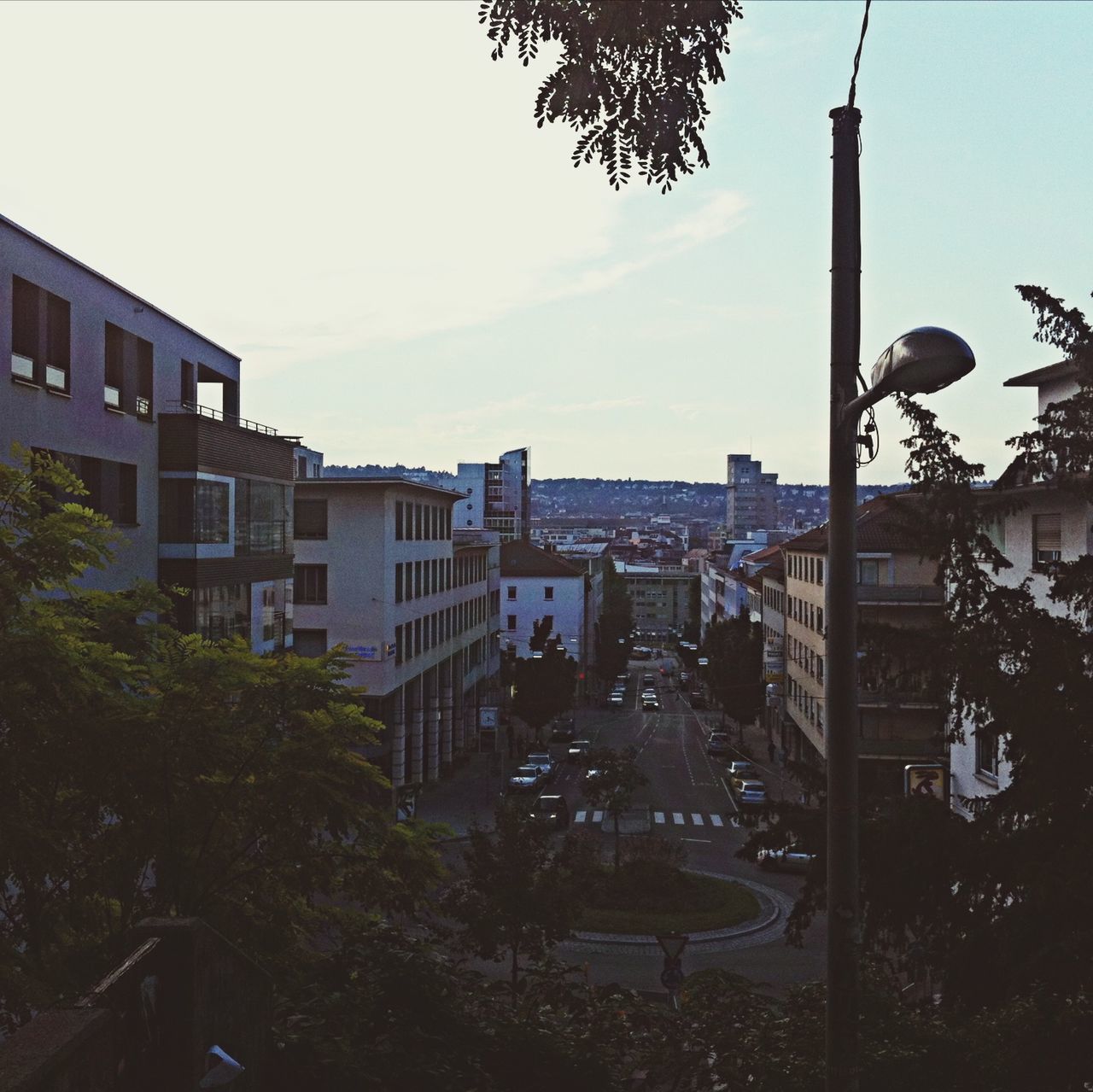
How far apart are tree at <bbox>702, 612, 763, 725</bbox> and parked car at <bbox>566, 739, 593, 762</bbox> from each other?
34.1 ft

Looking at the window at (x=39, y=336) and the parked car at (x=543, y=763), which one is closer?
the window at (x=39, y=336)

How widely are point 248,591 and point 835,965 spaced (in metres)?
28.0

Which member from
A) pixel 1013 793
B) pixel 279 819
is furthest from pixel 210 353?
pixel 1013 793

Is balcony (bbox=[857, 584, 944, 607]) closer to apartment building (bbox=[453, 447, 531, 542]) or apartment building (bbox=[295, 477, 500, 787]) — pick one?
apartment building (bbox=[295, 477, 500, 787])

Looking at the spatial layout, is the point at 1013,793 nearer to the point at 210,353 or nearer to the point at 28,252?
the point at 28,252

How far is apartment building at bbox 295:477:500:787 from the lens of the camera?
164 feet

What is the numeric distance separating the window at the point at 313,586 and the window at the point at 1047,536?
1262 inches

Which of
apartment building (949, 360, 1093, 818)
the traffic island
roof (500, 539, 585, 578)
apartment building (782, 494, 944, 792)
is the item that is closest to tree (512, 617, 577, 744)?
apartment building (782, 494, 944, 792)

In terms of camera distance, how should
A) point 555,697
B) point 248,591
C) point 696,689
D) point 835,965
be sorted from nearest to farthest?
point 835,965 < point 248,591 < point 555,697 < point 696,689

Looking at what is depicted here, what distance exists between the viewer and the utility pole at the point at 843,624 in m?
6.04

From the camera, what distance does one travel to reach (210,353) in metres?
32.5

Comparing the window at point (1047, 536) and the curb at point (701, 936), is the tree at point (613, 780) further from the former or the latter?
the window at point (1047, 536)

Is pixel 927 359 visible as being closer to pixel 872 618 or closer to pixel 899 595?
pixel 872 618

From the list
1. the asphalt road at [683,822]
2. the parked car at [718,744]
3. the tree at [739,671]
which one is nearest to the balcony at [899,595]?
the asphalt road at [683,822]
